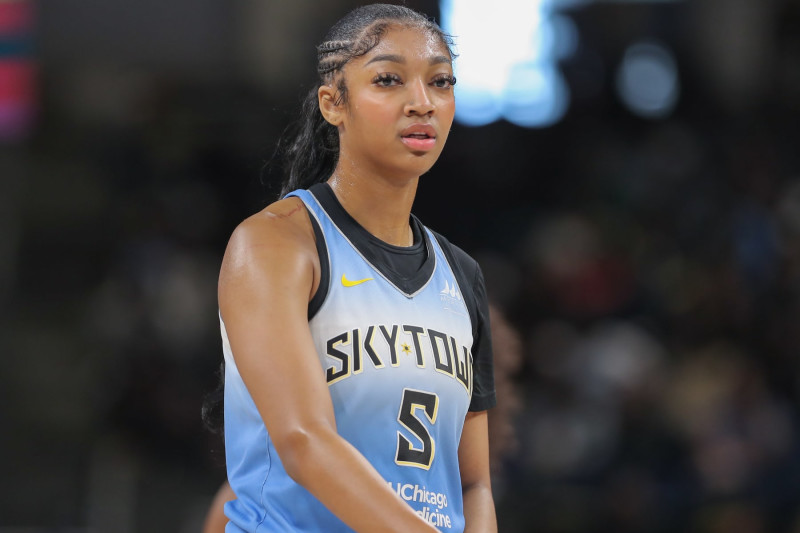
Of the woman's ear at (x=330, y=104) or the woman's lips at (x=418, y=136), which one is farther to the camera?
the woman's ear at (x=330, y=104)

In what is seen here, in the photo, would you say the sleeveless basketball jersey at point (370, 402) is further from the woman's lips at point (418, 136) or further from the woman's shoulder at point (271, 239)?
the woman's lips at point (418, 136)

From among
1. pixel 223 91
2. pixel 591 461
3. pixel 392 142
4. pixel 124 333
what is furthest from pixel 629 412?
pixel 392 142

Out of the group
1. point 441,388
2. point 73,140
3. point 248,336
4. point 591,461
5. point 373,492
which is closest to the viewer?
point 373,492

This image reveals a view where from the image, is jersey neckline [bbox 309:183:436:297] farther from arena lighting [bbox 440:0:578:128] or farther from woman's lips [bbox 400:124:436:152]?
arena lighting [bbox 440:0:578:128]

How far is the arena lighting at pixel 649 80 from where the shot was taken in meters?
8.70

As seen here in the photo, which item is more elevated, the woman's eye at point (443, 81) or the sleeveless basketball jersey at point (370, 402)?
the woman's eye at point (443, 81)

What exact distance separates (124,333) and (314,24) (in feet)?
9.95

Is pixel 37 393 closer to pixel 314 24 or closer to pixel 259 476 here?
pixel 314 24

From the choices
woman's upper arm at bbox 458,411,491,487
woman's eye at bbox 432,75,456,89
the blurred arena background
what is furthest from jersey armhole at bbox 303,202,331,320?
the blurred arena background

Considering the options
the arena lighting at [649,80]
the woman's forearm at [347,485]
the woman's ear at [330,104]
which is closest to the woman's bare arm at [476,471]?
the woman's forearm at [347,485]

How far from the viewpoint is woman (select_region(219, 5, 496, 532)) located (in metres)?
2.06

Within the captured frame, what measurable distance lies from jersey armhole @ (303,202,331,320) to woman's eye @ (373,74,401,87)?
35cm

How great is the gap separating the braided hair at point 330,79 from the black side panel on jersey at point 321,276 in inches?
13.6

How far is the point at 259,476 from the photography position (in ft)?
7.34
